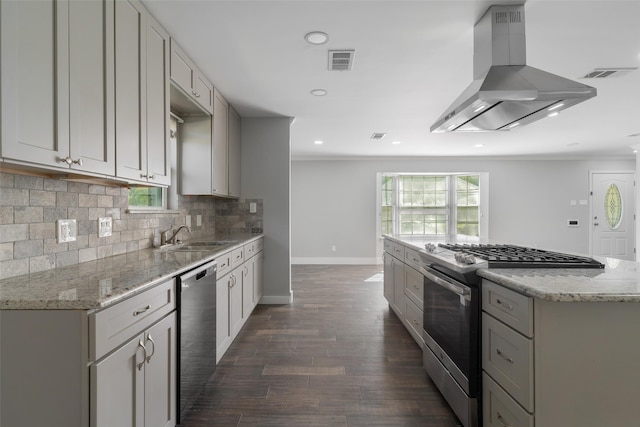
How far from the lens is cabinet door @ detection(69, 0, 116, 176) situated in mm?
1395

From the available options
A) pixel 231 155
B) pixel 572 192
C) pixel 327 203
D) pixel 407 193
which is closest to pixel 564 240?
pixel 572 192

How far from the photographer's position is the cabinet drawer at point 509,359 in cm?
139

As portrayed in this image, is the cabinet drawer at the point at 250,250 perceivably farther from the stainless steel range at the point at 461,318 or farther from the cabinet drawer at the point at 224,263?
the stainless steel range at the point at 461,318

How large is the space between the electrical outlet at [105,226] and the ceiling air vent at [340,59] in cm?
195

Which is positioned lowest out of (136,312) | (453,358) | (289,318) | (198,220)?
(289,318)

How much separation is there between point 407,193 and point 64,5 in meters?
7.15

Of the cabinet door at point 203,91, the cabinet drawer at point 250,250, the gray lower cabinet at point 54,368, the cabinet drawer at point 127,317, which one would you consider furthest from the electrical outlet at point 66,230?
the cabinet drawer at point 250,250

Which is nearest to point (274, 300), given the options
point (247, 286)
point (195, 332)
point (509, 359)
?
point (247, 286)

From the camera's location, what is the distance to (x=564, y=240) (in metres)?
7.51

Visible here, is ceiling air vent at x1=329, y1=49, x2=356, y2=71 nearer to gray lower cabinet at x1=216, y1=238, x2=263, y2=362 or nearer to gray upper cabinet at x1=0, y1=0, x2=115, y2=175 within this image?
gray upper cabinet at x1=0, y1=0, x2=115, y2=175

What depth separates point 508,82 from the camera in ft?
6.28

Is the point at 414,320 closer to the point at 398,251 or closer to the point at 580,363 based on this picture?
the point at 398,251

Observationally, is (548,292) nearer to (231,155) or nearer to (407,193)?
(231,155)

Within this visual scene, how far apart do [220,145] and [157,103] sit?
55.0 inches
